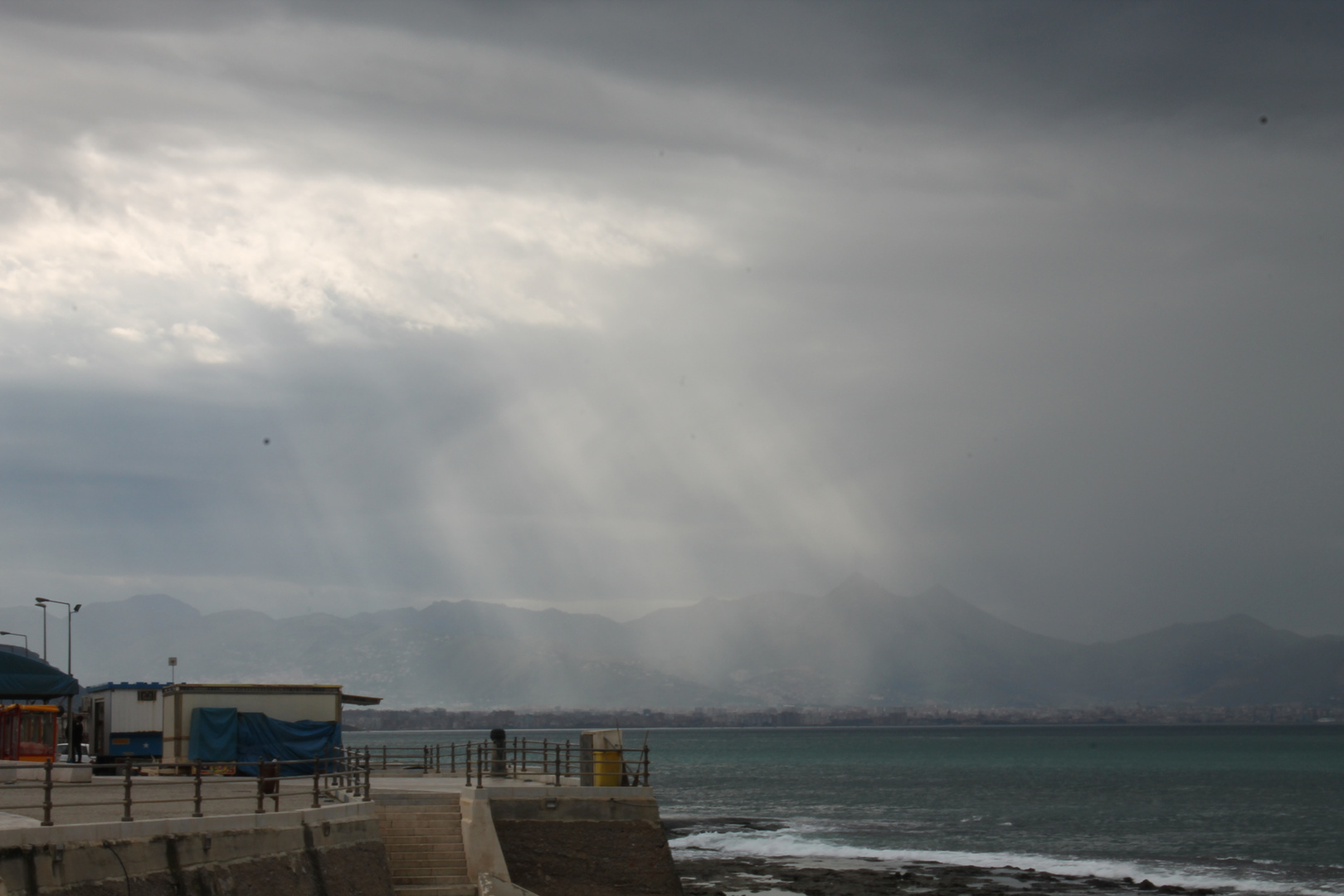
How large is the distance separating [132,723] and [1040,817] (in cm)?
5443

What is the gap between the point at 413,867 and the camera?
24.7 meters

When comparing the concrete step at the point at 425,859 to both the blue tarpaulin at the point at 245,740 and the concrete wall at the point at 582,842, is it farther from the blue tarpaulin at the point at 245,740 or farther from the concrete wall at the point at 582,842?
the blue tarpaulin at the point at 245,740

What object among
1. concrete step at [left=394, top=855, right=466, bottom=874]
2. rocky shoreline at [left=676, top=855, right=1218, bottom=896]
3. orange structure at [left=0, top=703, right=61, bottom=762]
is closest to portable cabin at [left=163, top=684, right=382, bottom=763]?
orange structure at [left=0, top=703, right=61, bottom=762]

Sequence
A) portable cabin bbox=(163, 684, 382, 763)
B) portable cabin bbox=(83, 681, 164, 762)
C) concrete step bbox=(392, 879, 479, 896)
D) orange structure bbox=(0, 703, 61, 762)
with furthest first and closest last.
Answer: portable cabin bbox=(83, 681, 164, 762) → portable cabin bbox=(163, 684, 382, 763) → orange structure bbox=(0, 703, 61, 762) → concrete step bbox=(392, 879, 479, 896)

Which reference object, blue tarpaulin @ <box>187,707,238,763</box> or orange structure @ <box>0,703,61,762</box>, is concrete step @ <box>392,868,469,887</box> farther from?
orange structure @ <box>0,703,61,762</box>

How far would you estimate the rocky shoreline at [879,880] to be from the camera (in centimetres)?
4078

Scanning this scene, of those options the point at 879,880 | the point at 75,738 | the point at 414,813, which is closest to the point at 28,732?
the point at 75,738

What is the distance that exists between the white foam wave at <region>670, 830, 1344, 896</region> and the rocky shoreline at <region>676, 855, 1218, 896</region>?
178 cm

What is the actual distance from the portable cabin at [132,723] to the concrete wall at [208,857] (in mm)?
15629

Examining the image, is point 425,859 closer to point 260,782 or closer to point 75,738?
point 260,782

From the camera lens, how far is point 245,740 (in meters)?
34.3

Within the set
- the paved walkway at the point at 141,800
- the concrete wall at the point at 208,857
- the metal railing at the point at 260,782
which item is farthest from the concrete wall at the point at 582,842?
the paved walkway at the point at 141,800

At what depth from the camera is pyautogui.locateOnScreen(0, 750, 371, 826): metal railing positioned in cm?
2025

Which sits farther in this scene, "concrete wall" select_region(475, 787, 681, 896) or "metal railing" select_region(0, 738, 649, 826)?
"concrete wall" select_region(475, 787, 681, 896)
